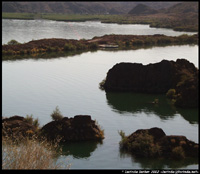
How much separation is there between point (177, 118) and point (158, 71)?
36.2 feet

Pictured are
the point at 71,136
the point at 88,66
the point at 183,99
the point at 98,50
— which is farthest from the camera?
the point at 98,50

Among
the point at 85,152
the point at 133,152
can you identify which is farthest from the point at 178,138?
the point at 85,152

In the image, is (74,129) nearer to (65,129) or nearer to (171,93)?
(65,129)

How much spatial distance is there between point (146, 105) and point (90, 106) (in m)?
5.97

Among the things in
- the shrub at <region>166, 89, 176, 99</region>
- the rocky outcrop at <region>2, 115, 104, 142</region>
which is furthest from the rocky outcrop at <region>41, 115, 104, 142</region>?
the shrub at <region>166, 89, 176, 99</region>

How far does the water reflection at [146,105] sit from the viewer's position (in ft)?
132

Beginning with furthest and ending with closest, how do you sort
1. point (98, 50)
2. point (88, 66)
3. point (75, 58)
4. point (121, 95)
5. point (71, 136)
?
point (98, 50) < point (75, 58) < point (88, 66) < point (121, 95) < point (71, 136)

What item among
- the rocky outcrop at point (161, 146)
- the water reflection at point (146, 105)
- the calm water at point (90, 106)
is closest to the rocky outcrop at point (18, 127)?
the calm water at point (90, 106)

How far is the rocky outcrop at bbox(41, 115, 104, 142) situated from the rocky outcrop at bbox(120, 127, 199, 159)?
3.28m

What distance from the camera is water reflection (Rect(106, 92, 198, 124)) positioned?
1581 inches

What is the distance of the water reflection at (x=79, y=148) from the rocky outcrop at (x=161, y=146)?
8.51ft

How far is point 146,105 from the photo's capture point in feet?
142

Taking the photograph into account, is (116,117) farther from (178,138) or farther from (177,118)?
(178,138)

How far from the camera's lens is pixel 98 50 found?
89312 millimetres
